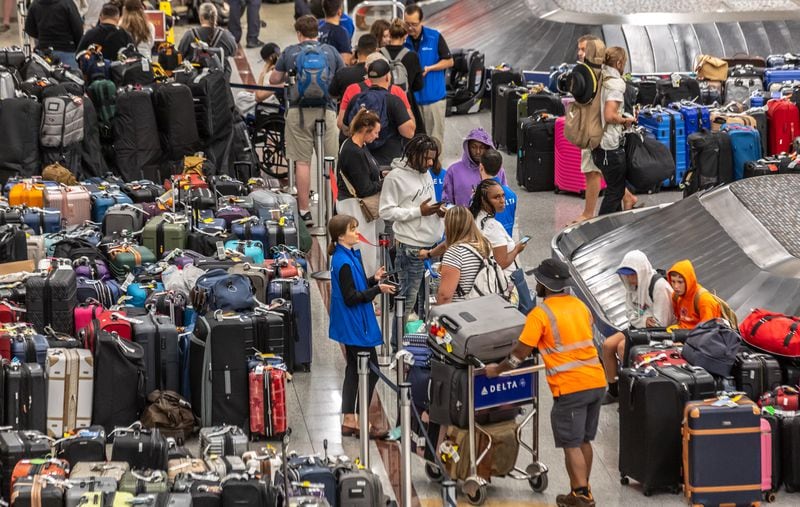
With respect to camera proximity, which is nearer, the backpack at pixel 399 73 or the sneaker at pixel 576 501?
the sneaker at pixel 576 501

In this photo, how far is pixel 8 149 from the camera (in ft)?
47.6

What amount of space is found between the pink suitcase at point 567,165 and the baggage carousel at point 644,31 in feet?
13.8

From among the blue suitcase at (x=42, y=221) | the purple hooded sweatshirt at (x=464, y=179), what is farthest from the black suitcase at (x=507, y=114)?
the blue suitcase at (x=42, y=221)

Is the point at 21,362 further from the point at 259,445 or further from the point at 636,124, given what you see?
the point at 636,124

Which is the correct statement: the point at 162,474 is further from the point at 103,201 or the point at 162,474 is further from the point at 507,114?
the point at 507,114

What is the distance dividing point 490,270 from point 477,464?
1283 millimetres

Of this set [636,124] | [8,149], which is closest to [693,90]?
[636,124]

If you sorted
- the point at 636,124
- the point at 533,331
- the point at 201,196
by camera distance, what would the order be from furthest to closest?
the point at 636,124 → the point at 201,196 → the point at 533,331

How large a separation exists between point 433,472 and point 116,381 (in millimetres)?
2083

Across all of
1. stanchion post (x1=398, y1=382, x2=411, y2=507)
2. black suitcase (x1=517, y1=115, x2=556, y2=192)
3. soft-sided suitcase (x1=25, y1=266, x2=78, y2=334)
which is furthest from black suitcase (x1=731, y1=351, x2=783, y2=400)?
black suitcase (x1=517, y1=115, x2=556, y2=192)

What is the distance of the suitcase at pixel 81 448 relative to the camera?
27.6ft

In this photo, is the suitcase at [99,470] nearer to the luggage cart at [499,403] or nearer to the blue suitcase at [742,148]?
the luggage cart at [499,403]

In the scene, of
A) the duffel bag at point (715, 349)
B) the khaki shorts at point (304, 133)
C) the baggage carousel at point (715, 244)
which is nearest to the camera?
the duffel bag at point (715, 349)

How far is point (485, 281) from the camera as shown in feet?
31.3
